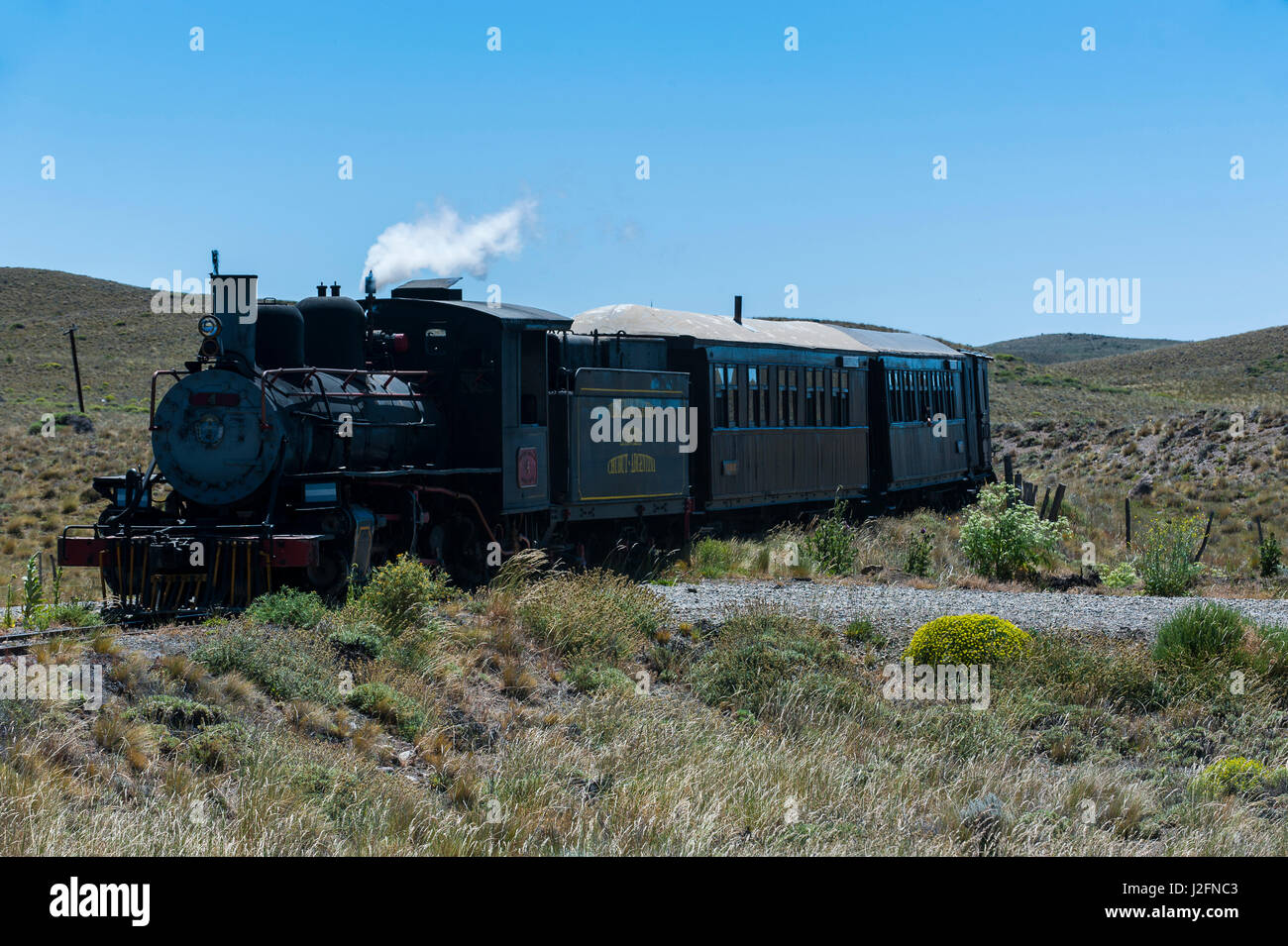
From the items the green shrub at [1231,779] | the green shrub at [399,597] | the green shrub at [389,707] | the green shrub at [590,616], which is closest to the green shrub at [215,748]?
the green shrub at [389,707]

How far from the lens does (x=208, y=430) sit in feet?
38.5

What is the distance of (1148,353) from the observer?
96.0 m

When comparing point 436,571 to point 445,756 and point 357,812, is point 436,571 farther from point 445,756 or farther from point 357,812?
point 357,812

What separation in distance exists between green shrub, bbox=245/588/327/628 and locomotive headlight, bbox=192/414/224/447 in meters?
2.30

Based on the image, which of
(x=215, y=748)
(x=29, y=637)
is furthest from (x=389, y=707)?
(x=29, y=637)

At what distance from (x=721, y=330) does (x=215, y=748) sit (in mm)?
13575

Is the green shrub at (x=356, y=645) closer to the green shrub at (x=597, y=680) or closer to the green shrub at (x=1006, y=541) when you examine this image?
the green shrub at (x=597, y=680)

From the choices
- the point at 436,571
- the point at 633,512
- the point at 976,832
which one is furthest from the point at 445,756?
the point at 633,512

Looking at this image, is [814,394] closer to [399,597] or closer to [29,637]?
[399,597]

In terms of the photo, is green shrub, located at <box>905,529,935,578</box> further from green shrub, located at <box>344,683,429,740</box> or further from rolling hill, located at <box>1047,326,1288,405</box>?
rolling hill, located at <box>1047,326,1288,405</box>

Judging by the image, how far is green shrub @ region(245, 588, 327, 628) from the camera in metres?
9.52

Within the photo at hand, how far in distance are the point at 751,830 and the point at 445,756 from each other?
215 centimetres

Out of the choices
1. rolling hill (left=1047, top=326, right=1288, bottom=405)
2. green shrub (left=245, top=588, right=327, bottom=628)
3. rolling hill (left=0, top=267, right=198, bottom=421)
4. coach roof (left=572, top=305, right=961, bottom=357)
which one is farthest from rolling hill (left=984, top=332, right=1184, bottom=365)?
green shrub (left=245, top=588, right=327, bottom=628)

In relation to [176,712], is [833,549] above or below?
above
